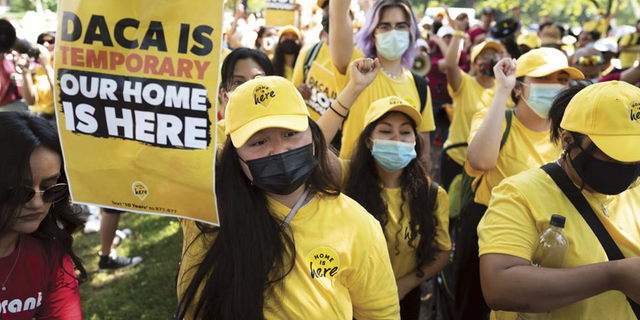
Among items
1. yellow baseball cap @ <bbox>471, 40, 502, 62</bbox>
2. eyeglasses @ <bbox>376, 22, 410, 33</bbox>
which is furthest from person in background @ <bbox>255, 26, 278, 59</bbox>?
eyeglasses @ <bbox>376, 22, 410, 33</bbox>

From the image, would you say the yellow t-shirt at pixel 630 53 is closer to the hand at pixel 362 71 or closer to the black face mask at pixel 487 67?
the black face mask at pixel 487 67

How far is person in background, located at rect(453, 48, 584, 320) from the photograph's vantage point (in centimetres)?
293

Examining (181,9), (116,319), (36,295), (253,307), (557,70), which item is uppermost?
(181,9)

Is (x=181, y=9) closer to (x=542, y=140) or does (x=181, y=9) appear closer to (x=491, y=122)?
(x=491, y=122)

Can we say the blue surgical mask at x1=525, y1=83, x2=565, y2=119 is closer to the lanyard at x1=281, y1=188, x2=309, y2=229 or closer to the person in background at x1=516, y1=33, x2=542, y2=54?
the lanyard at x1=281, y1=188, x2=309, y2=229

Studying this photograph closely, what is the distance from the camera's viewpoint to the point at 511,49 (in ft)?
22.8

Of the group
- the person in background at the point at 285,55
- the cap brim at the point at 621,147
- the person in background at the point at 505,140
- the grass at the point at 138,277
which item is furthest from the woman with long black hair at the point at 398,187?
the person in background at the point at 285,55

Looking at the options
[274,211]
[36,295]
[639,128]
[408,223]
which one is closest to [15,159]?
[36,295]

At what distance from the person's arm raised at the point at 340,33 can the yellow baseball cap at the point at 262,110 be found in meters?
1.41

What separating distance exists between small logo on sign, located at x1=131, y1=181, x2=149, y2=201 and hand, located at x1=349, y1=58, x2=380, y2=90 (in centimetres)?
145

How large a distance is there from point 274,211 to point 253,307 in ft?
1.30

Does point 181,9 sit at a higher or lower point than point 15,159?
higher

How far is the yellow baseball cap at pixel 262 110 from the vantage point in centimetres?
190

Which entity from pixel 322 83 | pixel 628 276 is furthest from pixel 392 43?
pixel 628 276
